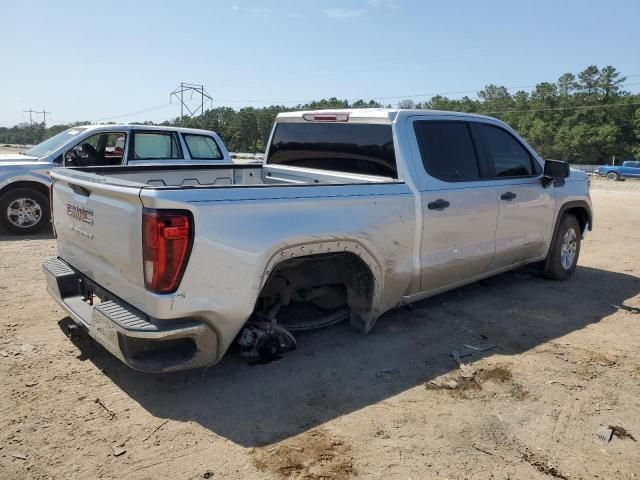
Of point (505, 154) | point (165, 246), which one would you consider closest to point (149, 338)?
point (165, 246)

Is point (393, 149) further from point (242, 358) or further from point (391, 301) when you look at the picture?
point (242, 358)

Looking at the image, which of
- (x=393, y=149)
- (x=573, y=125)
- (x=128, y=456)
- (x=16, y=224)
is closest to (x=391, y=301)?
(x=393, y=149)

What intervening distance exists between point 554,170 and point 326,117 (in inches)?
102

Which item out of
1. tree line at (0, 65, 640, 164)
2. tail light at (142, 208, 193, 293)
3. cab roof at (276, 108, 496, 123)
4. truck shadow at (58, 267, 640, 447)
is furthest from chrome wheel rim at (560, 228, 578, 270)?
tree line at (0, 65, 640, 164)

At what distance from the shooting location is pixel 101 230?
10.8ft

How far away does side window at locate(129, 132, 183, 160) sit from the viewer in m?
9.09

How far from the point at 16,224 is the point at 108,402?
659 cm

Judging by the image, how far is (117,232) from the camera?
310 cm

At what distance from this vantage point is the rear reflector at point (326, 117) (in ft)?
15.4

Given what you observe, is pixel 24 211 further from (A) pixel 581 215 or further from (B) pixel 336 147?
(A) pixel 581 215

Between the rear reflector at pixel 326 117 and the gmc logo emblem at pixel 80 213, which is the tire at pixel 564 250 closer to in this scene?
the rear reflector at pixel 326 117

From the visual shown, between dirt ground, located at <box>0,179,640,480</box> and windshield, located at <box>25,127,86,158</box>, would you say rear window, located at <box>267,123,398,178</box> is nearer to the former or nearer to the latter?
dirt ground, located at <box>0,179,640,480</box>

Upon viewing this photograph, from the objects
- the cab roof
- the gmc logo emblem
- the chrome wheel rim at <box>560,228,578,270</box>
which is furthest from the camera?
the chrome wheel rim at <box>560,228,578,270</box>

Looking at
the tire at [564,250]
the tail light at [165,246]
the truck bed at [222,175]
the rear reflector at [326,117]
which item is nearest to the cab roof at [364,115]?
the rear reflector at [326,117]
